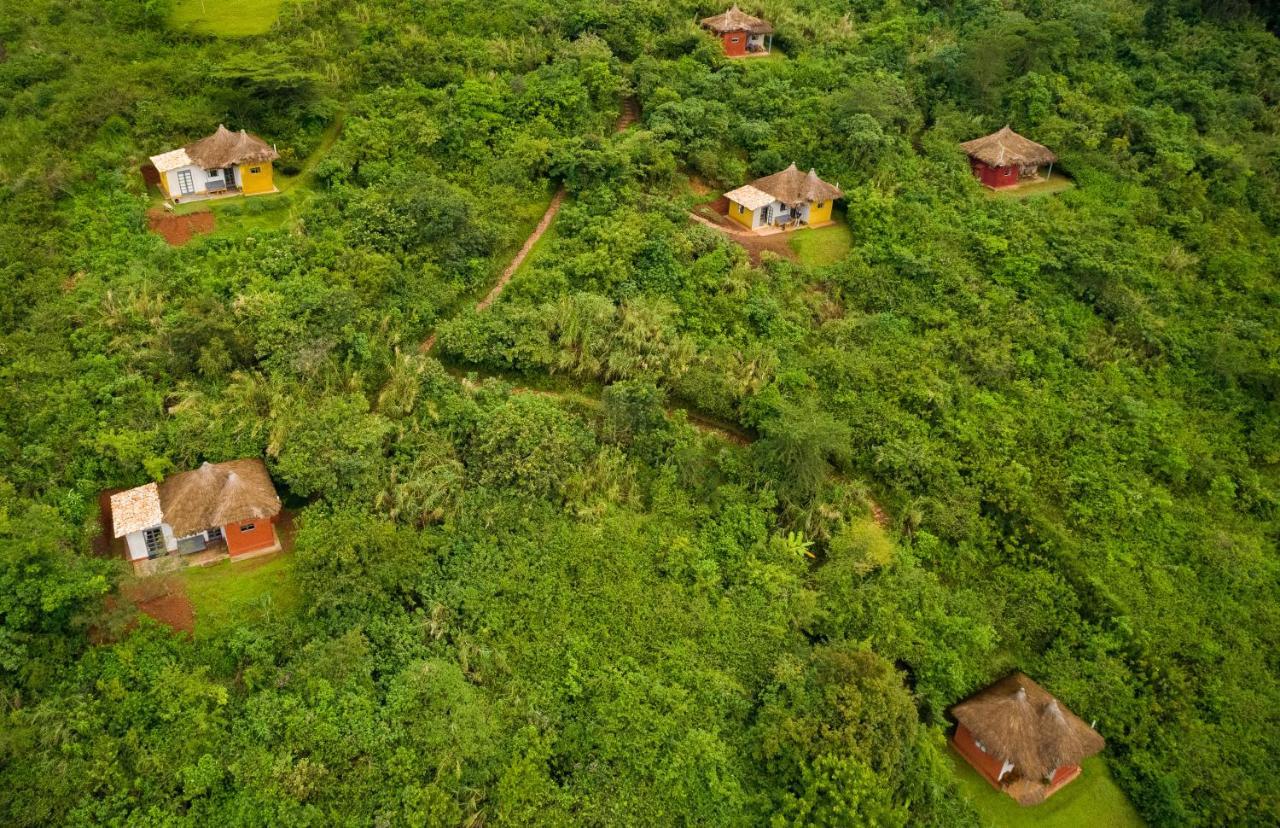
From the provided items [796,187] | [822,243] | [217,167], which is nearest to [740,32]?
[796,187]

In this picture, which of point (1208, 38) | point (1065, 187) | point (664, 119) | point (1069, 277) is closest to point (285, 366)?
point (664, 119)

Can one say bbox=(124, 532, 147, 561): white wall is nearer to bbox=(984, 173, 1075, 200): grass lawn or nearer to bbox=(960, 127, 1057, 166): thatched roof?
bbox=(984, 173, 1075, 200): grass lawn

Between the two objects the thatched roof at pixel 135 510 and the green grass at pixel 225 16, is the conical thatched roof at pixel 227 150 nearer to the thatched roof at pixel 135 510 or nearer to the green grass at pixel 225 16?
the green grass at pixel 225 16

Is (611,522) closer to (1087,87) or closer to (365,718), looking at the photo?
(365,718)

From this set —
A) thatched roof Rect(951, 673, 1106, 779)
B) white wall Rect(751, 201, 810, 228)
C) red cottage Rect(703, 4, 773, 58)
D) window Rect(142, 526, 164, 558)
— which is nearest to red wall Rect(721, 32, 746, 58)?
red cottage Rect(703, 4, 773, 58)

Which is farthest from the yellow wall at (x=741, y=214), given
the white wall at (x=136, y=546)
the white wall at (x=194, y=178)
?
the white wall at (x=136, y=546)

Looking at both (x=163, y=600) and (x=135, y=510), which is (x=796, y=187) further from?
(x=163, y=600)
